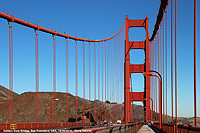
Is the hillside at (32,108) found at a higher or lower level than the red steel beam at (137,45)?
lower

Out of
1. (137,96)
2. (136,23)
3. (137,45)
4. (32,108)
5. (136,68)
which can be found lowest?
(32,108)

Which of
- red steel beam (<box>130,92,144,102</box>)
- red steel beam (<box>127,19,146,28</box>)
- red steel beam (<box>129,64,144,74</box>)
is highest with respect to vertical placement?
red steel beam (<box>127,19,146,28</box>)

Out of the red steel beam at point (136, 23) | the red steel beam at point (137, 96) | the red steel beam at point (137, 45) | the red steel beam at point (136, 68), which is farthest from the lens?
the red steel beam at point (136, 23)

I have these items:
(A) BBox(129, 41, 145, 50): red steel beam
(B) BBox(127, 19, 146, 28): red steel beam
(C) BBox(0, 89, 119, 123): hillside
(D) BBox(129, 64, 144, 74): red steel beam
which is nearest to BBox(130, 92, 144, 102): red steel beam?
(D) BBox(129, 64, 144, 74): red steel beam

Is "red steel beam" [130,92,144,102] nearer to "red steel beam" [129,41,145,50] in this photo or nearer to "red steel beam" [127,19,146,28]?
"red steel beam" [129,41,145,50]

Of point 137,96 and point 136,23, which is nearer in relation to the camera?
point 137,96

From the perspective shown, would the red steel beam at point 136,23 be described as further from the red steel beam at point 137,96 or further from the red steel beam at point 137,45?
the red steel beam at point 137,96

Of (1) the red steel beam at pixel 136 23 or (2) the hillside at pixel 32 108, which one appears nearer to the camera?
(1) the red steel beam at pixel 136 23

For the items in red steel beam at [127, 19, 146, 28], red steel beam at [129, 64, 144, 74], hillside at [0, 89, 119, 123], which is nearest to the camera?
red steel beam at [129, 64, 144, 74]

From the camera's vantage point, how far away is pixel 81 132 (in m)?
7.68

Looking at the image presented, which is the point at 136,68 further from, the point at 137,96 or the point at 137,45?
the point at 137,96

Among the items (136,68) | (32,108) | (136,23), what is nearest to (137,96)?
(136,68)

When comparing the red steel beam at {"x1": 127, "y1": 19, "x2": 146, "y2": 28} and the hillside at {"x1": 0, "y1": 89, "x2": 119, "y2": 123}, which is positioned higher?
the red steel beam at {"x1": 127, "y1": 19, "x2": 146, "y2": 28}

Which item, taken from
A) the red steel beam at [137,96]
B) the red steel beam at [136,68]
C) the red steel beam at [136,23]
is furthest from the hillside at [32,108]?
the red steel beam at [136,68]
